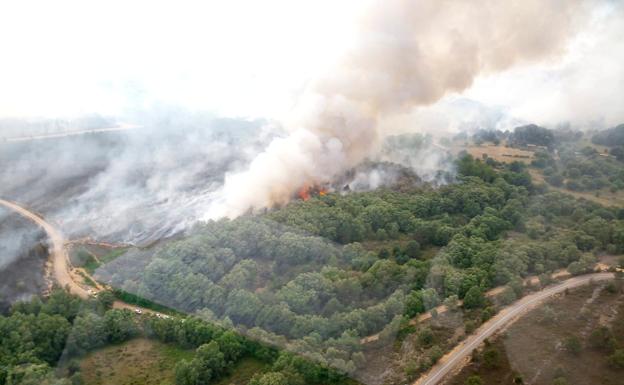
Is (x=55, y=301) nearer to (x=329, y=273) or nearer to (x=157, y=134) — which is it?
(x=329, y=273)

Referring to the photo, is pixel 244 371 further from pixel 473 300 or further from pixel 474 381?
pixel 473 300

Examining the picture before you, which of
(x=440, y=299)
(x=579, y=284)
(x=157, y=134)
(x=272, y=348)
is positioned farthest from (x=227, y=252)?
(x=157, y=134)

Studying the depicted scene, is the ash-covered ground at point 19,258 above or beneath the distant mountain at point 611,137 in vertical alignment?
beneath

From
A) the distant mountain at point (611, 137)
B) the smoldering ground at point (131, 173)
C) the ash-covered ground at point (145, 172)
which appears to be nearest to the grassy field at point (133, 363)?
the ash-covered ground at point (145, 172)

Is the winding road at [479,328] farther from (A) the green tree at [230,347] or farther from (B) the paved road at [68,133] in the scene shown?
(B) the paved road at [68,133]

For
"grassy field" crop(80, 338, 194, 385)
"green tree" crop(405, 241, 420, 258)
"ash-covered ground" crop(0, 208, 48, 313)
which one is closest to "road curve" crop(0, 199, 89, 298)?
"ash-covered ground" crop(0, 208, 48, 313)

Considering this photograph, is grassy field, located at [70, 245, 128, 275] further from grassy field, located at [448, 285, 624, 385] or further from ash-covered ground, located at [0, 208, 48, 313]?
grassy field, located at [448, 285, 624, 385]

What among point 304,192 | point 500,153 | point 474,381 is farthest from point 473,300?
point 500,153
